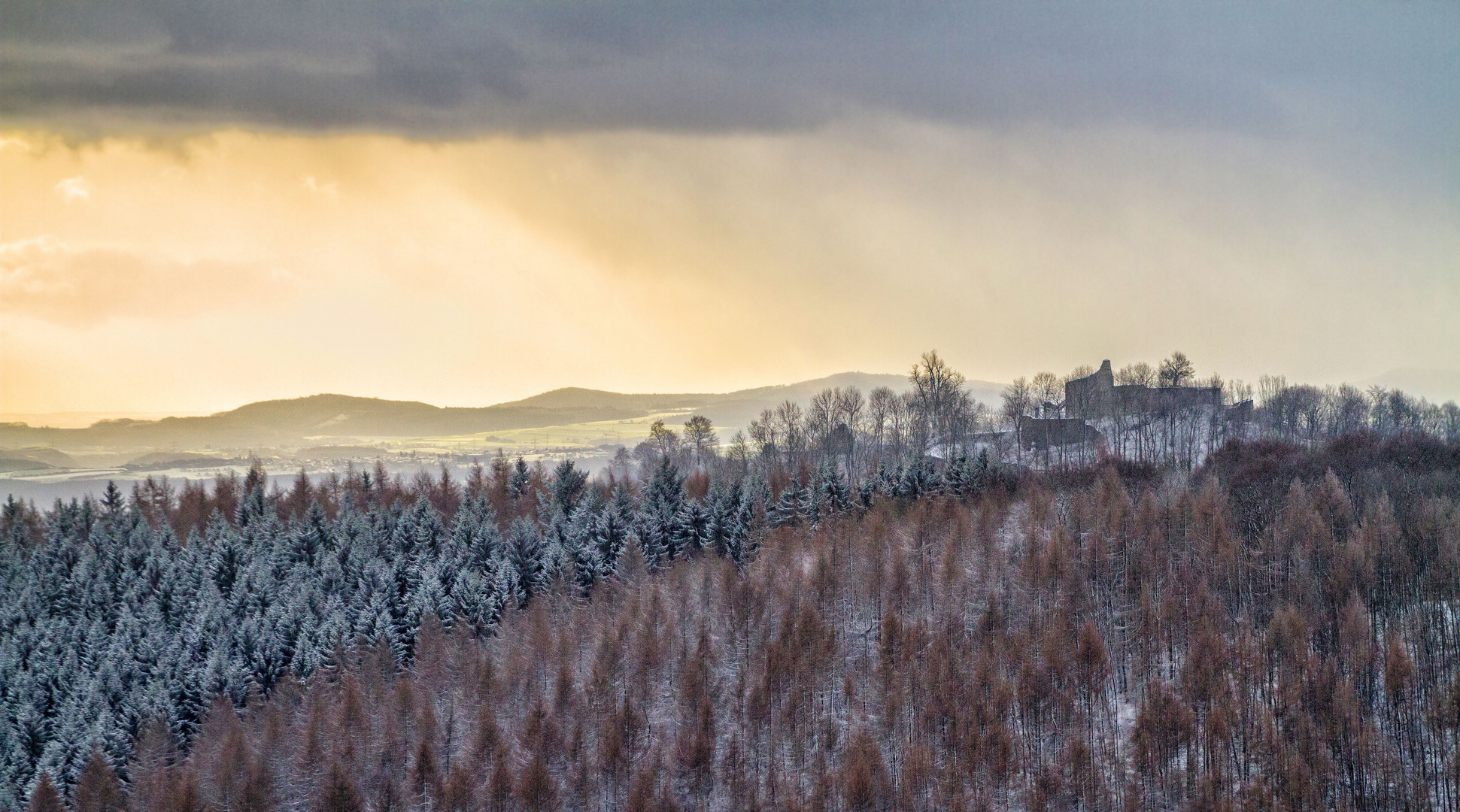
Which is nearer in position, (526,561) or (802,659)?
(802,659)

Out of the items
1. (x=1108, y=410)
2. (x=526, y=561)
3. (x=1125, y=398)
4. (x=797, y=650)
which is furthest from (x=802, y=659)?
(x=1125, y=398)

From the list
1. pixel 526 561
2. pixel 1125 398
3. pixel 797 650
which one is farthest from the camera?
pixel 1125 398

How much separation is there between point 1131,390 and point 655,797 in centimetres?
9114

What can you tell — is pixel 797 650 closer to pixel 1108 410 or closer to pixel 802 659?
pixel 802 659

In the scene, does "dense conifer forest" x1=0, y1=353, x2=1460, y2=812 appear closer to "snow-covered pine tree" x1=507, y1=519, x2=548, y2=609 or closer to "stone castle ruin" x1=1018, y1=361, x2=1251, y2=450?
"snow-covered pine tree" x1=507, y1=519, x2=548, y2=609

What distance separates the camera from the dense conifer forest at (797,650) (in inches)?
2149

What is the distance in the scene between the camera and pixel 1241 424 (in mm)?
125125

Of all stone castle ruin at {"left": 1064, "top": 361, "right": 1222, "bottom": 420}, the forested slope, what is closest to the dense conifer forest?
the forested slope

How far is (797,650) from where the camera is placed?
210ft

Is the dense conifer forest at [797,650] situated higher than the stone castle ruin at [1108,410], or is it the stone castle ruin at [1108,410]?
the stone castle ruin at [1108,410]

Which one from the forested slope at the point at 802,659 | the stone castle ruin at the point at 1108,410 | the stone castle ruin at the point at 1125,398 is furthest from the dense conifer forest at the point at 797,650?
the stone castle ruin at the point at 1125,398

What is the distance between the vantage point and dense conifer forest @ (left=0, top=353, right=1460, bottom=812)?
5459 centimetres

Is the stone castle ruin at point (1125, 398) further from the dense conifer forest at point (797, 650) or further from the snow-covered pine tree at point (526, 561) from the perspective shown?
the snow-covered pine tree at point (526, 561)

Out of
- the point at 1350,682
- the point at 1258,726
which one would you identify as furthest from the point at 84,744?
the point at 1350,682
